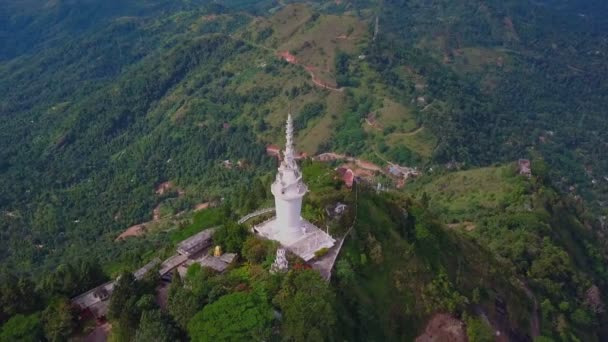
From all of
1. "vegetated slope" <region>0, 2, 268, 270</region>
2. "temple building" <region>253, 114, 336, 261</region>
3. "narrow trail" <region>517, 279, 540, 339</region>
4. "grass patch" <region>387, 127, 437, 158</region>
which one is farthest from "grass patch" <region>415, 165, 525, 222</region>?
"temple building" <region>253, 114, 336, 261</region>

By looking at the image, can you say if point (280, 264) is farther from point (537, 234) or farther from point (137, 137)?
point (137, 137)

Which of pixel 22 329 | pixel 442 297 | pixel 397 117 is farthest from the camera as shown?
pixel 397 117

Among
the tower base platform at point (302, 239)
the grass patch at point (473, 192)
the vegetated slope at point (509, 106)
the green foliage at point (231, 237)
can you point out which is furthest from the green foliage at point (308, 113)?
the green foliage at point (231, 237)

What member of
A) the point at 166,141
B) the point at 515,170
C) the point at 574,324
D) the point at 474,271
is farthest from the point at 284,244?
the point at 166,141

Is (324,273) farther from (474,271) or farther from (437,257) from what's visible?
(474,271)

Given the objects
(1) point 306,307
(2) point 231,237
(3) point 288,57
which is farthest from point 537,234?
(3) point 288,57

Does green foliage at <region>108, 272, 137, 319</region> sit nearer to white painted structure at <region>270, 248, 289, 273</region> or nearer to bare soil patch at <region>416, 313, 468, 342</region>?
white painted structure at <region>270, 248, 289, 273</region>
